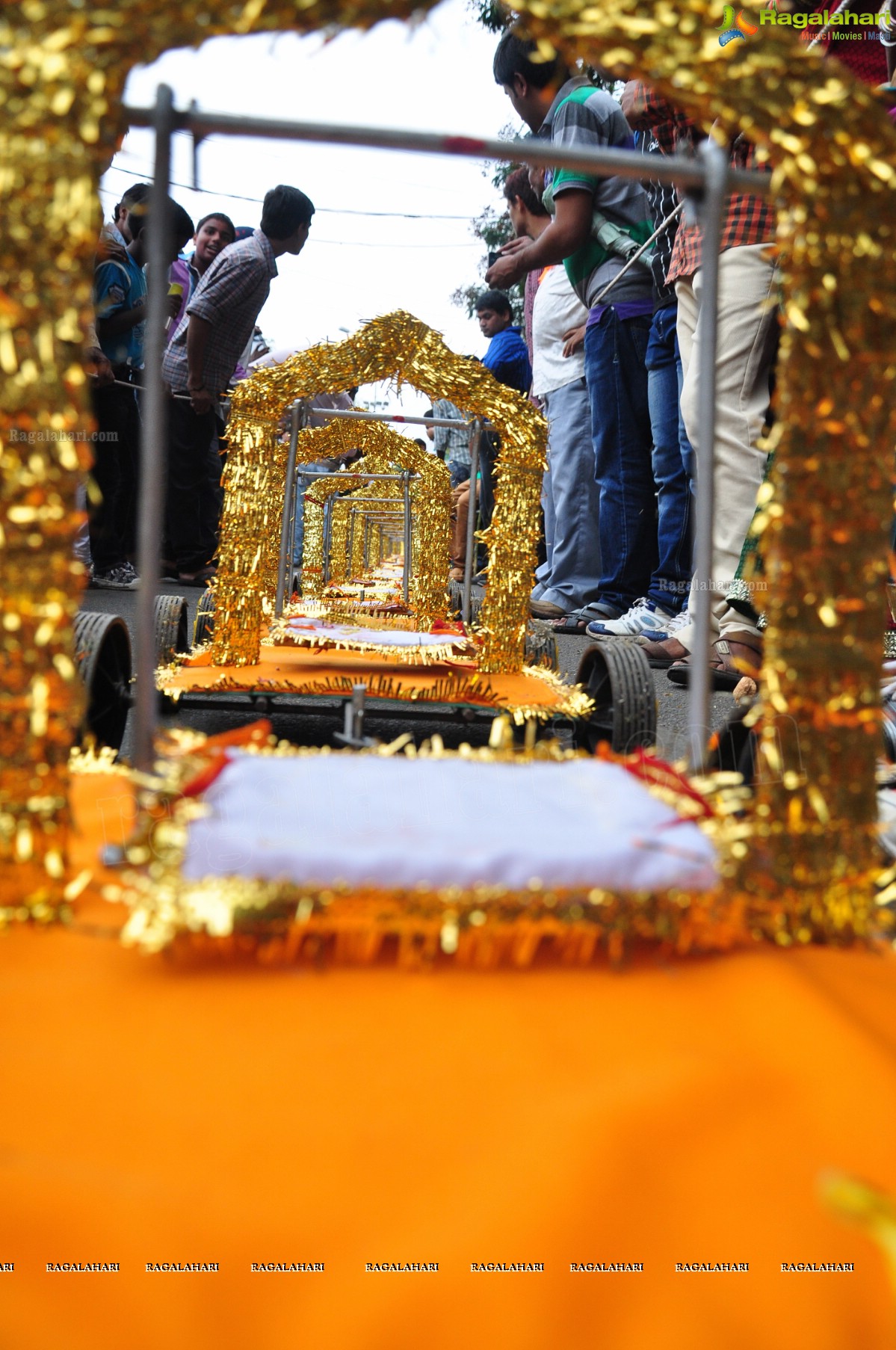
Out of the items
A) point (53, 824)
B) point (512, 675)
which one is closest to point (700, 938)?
point (53, 824)

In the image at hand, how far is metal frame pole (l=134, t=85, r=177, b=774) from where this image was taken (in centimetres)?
89

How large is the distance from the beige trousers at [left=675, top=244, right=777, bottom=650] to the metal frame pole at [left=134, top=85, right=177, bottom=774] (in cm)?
180

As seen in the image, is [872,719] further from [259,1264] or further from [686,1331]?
[259,1264]

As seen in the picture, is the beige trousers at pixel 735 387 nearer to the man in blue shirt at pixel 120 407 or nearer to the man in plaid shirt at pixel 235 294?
the man in plaid shirt at pixel 235 294

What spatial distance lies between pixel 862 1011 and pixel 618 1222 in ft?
0.86

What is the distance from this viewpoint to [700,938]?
800 millimetres

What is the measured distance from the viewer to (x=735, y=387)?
2754 millimetres

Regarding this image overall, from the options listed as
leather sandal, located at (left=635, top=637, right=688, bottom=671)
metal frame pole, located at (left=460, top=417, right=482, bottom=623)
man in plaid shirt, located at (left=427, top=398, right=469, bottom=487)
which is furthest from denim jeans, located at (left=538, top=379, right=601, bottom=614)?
man in plaid shirt, located at (left=427, top=398, right=469, bottom=487)

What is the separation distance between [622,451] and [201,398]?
188 cm

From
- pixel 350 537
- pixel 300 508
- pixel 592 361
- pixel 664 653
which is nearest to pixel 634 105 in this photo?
pixel 592 361

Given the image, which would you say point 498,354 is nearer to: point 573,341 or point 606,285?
point 573,341

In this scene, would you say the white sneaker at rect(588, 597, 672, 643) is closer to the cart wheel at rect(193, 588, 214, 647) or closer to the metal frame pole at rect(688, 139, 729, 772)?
the cart wheel at rect(193, 588, 214, 647)

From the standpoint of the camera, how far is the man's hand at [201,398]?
4.72 metres

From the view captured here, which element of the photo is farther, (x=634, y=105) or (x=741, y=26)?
(x=634, y=105)
